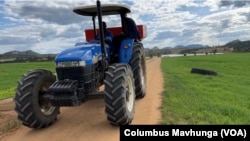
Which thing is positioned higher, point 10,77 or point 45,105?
point 45,105

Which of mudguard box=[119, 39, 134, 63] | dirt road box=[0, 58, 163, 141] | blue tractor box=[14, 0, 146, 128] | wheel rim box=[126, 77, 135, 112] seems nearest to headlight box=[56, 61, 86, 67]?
blue tractor box=[14, 0, 146, 128]

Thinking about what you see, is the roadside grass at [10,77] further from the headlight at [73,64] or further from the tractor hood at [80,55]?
the headlight at [73,64]

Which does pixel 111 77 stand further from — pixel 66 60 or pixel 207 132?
pixel 207 132

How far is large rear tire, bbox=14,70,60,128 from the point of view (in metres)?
7.07

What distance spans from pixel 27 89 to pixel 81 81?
119 centimetres

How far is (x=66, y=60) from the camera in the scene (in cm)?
723

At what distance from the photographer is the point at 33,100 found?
7.11m

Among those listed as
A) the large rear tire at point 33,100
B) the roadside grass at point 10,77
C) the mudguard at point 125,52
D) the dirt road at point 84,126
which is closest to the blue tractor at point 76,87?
the large rear tire at point 33,100

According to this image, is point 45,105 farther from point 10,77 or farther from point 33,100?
point 10,77

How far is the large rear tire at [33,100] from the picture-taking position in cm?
707

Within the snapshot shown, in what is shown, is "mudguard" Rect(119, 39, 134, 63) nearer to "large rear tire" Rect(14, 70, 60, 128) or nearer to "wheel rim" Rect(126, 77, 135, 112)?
"wheel rim" Rect(126, 77, 135, 112)

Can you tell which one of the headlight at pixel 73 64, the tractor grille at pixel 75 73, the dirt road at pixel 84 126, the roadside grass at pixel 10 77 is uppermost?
the headlight at pixel 73 64

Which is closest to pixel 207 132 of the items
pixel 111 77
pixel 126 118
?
pixel 126 118

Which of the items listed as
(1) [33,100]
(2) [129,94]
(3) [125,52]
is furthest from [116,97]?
(3) [125,52]
